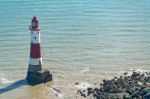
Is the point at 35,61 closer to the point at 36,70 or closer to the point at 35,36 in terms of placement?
the point at 36,70

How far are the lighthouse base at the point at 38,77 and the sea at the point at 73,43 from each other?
40cm

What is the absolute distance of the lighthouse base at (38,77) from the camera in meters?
34.0

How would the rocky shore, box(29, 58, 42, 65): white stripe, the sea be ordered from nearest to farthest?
the rocky shore
box(29, 58, 42, 65): white stripe
the sea

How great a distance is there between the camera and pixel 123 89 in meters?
31.7

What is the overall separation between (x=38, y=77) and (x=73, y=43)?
29.2 feet

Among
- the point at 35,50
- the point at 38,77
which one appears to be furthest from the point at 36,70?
the point at 35,50

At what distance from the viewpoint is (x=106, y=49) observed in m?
40.8

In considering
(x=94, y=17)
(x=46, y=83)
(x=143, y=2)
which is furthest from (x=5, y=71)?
(x=143, y=2)

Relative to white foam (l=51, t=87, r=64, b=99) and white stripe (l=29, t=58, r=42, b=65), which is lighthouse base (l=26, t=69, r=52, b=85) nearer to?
white stripe (l=29, t=58, r=42, b=65)

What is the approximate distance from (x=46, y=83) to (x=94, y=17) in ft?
65.0

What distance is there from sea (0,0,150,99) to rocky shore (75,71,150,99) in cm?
87

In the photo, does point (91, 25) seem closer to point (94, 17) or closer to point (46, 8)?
point (94, 17)

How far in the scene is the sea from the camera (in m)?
34.0

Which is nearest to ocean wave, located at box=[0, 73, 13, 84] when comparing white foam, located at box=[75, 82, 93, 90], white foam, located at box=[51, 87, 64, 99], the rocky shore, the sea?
the sea
